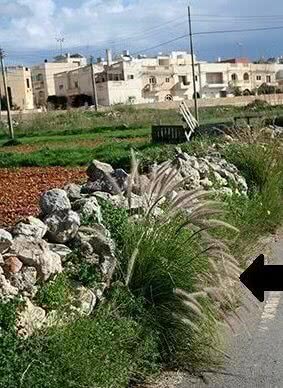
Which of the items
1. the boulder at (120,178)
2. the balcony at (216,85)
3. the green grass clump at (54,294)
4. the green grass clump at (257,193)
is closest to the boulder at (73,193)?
the boulder at (120,178)

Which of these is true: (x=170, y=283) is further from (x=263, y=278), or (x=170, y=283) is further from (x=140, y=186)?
(x=263, y=278)

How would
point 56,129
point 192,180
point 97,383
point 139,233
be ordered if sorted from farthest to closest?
1. point 56,129
2. point 192,180
3. point 139,233
4. point 97,383

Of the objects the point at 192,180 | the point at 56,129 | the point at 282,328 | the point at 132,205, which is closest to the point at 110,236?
the point at 132,205

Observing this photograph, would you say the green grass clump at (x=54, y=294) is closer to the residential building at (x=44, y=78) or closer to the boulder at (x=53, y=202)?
the boulder at (x=53, y=202)

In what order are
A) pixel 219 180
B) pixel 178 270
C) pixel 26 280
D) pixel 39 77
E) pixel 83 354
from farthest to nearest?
pixel 39 77 → pixel 219 180 → pixel 178 270 → pixel 26 280 → pixel 83 354

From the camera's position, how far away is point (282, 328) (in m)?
7.39

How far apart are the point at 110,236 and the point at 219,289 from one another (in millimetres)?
1121

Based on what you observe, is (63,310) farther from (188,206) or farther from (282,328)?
(282,328)

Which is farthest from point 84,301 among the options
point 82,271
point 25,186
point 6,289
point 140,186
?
point 25,186

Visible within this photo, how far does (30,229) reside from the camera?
645 cm

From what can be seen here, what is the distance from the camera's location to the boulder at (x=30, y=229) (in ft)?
20.6

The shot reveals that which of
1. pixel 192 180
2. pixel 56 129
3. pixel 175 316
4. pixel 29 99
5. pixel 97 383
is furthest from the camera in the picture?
pixel 29 99

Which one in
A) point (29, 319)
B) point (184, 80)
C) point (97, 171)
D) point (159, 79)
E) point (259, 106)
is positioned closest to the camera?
point (29, 319)

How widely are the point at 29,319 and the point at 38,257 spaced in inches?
25.3
